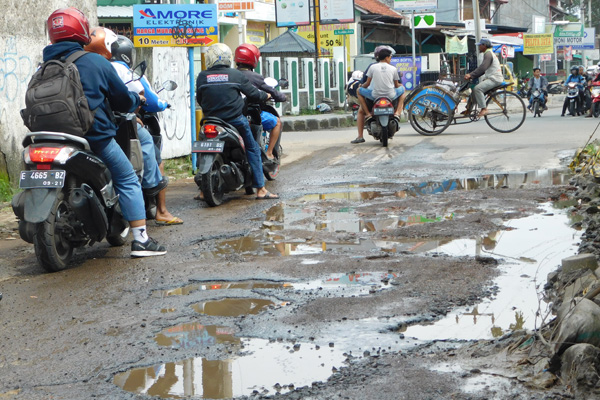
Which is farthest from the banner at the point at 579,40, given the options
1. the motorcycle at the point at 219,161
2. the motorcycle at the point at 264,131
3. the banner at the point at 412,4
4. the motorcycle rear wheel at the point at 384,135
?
the motorcycle at the point at 219,161

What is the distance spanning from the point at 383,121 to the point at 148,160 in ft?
23.4

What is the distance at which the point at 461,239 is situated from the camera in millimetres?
6422

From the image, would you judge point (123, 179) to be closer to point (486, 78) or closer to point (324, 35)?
point (486, 78)

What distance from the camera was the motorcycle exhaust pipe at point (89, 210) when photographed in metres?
5.97

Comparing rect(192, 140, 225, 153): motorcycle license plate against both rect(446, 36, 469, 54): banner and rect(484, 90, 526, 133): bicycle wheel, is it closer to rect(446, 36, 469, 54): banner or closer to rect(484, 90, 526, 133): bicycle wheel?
rect(484, 90, 526, 133): bicycle wheel

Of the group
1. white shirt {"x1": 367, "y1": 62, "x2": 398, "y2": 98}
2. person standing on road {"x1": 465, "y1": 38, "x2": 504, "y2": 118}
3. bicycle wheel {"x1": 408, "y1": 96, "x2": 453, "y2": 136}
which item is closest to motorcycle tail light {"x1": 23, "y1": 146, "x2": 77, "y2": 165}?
white shirt {"x1": 367, "y1": 62, "x2": 398, "y2": 98}

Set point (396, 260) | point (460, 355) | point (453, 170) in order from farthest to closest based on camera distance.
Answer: point (453, 170)
point (396, 260)
point (460, 355)

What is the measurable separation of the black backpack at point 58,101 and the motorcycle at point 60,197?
0.22 feet

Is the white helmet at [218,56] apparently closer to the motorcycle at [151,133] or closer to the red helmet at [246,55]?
the red helmet at [246,55]

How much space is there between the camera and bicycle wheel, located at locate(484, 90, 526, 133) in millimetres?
15453

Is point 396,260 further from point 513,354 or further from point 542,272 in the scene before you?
point 513,354

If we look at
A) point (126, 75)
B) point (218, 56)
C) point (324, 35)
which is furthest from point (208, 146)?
point (324, 35)

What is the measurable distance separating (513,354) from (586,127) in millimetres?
14089

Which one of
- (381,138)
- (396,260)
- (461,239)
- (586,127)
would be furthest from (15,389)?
(586,127)
